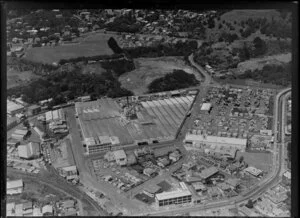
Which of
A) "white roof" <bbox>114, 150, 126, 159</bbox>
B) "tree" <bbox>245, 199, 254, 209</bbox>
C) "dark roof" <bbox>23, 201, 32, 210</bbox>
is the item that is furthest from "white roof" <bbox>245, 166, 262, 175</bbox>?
"dark roof" <bbox>23, 201, 32, 210</bbox>

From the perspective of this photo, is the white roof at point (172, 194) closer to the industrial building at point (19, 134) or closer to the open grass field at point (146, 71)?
the open grass field at point (146, 71)

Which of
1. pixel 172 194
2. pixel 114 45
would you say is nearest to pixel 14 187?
pixel 172 194

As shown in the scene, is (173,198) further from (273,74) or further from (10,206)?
(273,74)

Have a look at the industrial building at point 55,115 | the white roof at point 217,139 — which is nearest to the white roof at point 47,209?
the industrial building at point 55,115

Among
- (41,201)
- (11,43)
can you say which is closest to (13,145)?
(41,201)

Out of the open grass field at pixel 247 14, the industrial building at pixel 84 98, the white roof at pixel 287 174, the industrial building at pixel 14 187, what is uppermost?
the open grass field at pixel 247 14

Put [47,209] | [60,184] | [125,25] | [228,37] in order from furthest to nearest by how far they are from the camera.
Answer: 1. [228,37]
2. [125,25]
3. [60,184]
4. [47,209]
